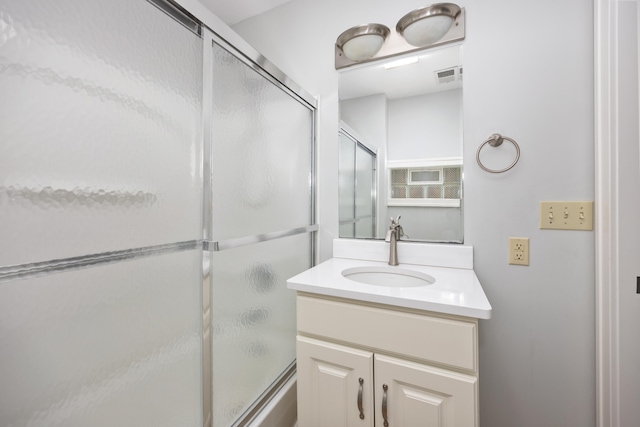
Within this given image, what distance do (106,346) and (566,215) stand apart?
169cm

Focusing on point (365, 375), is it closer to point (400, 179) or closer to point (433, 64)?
point (400, 179)

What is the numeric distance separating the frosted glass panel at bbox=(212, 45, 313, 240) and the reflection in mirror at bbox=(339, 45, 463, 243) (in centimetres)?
29

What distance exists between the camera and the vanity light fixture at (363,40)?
147cm

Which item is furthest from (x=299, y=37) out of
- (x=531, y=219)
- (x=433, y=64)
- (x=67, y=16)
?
(x=531, y=219)

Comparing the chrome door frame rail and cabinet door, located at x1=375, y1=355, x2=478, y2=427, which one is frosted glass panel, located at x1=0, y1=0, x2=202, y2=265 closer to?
the chrome door frame rail

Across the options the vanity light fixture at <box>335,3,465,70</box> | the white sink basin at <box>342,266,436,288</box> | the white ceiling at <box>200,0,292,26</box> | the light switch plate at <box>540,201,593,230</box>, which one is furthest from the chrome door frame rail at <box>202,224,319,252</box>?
the white ceiling at <box>200,0,292,26</box>

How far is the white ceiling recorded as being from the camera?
1792mm

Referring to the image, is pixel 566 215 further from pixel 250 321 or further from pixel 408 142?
pixel 250 321

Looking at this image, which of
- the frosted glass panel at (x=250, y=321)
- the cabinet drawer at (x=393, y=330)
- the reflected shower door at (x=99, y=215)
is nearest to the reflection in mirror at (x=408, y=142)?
the frosted glass panel at (x=250, y=321)

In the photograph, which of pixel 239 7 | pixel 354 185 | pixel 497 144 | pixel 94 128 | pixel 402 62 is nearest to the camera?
pixel 94 128

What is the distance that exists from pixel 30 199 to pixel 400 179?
144 centimetres

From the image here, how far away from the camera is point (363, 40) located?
1494 millimetres

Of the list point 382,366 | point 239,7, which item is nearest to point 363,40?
point 239,7

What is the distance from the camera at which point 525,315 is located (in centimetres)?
128
